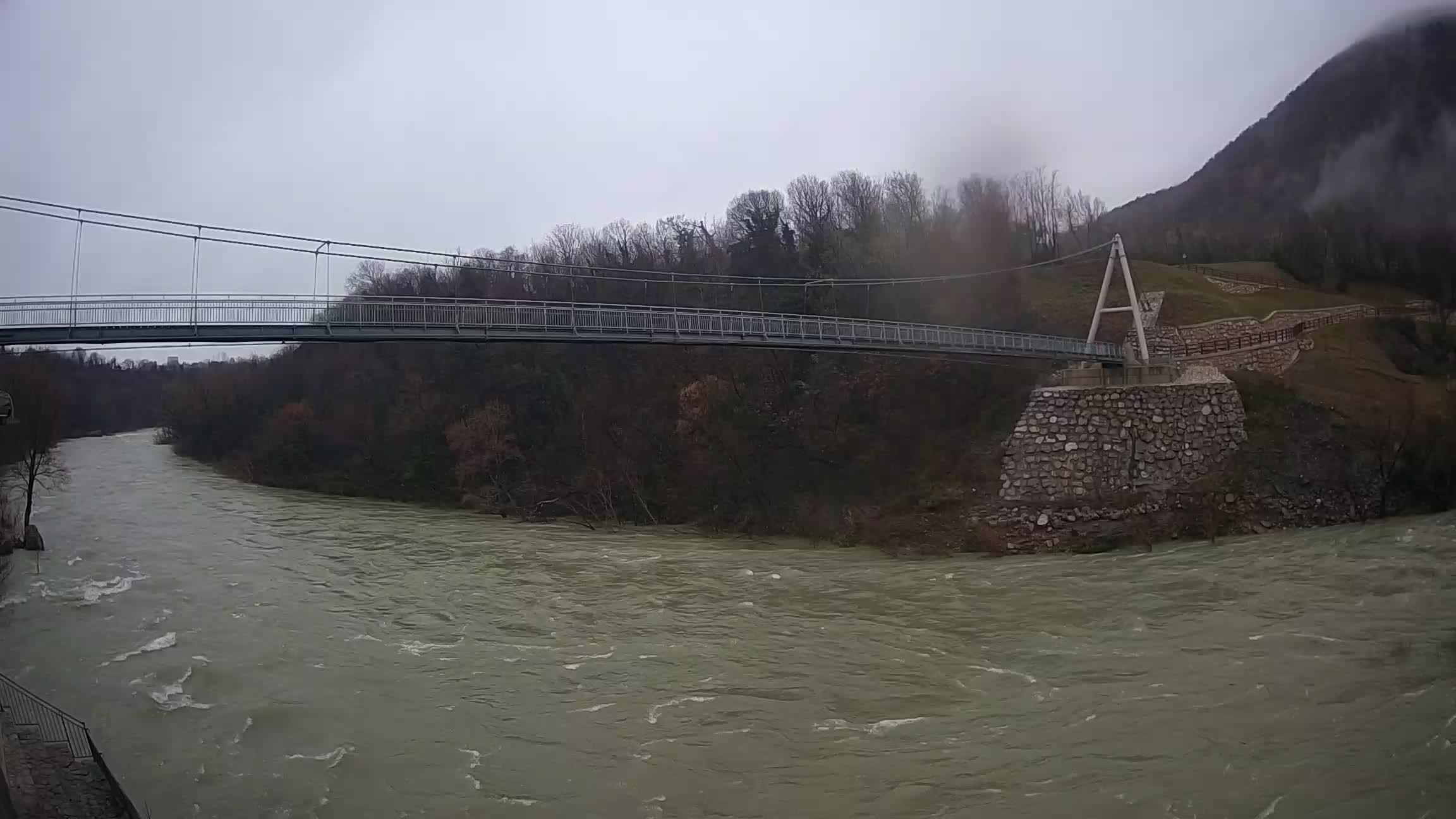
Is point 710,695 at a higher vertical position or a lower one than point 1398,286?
lower

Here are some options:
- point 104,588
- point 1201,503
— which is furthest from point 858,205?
point 104,588

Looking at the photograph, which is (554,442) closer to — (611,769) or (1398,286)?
(611,769)

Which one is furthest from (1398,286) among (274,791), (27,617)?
(27,617)

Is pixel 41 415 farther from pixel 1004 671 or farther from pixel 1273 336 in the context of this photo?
pixel 1273 336

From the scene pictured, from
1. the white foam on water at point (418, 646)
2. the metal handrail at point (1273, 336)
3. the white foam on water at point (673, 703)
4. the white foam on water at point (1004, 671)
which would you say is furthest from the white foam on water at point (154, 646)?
the metal handrail at point (1273, 336)

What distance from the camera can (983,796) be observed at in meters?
8.15

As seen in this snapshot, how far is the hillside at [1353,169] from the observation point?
2556cm

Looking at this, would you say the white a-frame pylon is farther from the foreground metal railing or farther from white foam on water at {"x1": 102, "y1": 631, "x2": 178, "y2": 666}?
white foam on water at {"x1": 102, "y1": 631, "x2": 178, "y2": 666}

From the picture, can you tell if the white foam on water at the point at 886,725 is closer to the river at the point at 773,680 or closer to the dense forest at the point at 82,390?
the river at the point at 773,680

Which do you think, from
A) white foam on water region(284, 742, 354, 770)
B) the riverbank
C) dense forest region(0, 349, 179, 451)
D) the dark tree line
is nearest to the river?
white foam on water region(284, 742, 354, 770)

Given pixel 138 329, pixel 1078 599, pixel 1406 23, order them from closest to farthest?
pixel 1078 599 → pixel 138 329 → pixel 1406 23

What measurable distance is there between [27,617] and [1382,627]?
24.0 metres

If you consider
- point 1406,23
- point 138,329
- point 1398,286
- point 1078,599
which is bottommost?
point 1078,599

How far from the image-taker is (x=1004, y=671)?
39.2ft
